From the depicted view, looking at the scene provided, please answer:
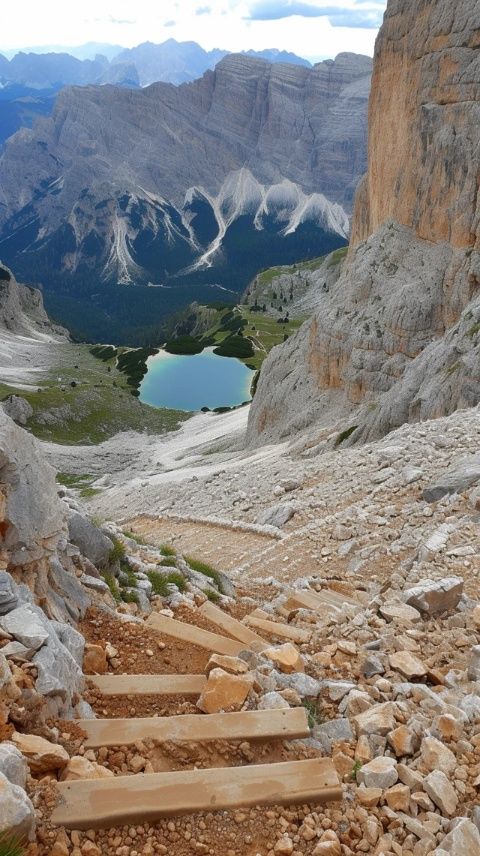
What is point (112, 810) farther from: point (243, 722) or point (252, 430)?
point (252, 430)

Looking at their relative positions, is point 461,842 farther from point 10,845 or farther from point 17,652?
point 17,652

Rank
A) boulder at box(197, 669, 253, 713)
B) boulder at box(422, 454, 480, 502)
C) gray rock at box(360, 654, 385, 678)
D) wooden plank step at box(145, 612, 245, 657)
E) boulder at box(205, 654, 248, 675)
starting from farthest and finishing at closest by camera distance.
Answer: boulder at box(422, 454, 480, 502) < wooden plank step at box(145, 612, 245, 657) < gray rock at box(360, 654, 385, 678) < boulder at box(205, 654, 248, 675) < boulder at box(197, 669, 253, 713)

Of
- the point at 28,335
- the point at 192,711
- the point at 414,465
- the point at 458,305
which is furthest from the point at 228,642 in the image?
the point at 28,335

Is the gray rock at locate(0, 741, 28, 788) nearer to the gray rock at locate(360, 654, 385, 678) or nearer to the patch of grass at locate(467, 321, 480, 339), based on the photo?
the gray rock at locate(360, 654, 385, 678)

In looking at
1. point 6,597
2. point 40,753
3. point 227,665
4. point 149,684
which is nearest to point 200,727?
point 149,684

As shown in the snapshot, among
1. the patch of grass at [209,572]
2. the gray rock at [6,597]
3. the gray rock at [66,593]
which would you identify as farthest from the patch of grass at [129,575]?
the gray rock at [6,597]

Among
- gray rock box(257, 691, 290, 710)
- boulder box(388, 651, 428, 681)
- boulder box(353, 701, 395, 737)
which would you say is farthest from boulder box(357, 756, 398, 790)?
boulder box(388, 651, 428, 681)
